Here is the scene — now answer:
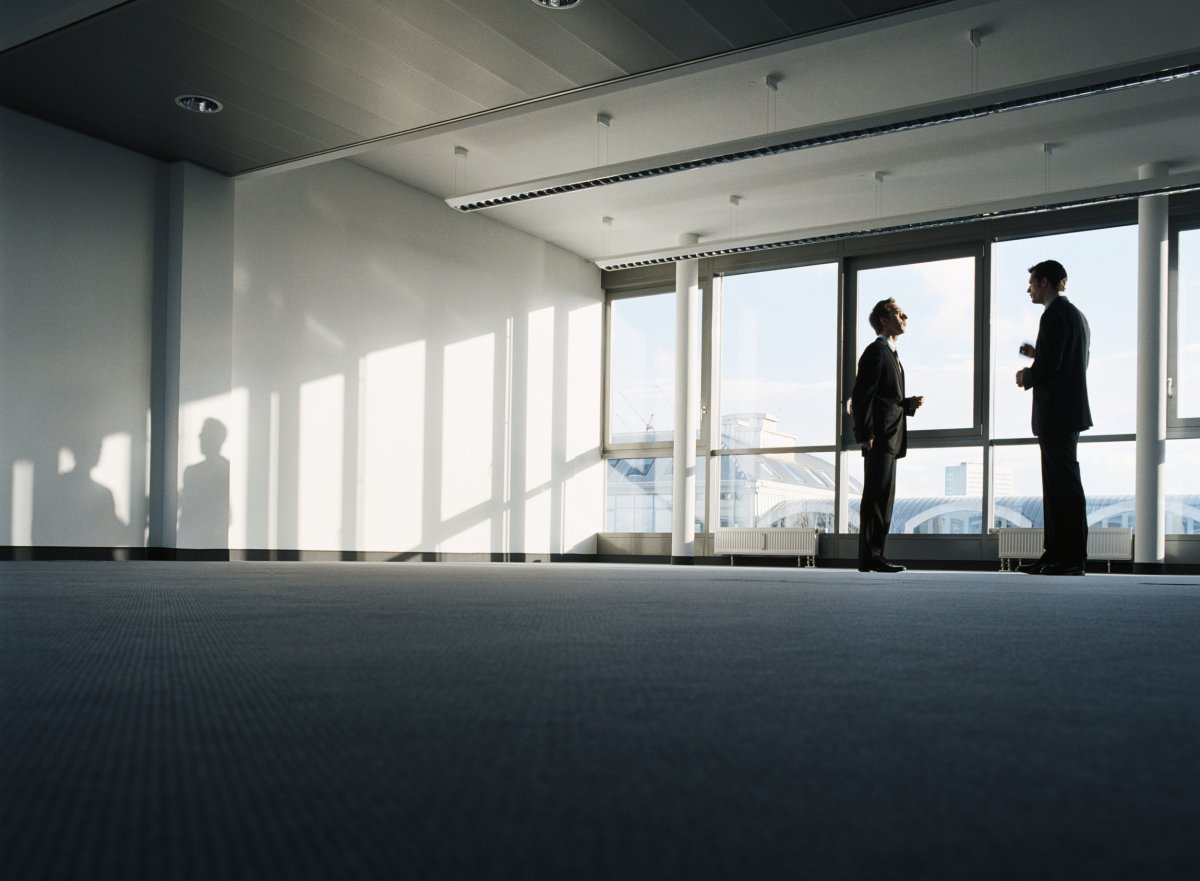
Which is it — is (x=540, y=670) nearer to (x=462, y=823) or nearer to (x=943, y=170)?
(x=462, y=823)

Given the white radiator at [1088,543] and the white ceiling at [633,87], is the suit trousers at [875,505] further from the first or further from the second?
the white radiator at [1088,543]

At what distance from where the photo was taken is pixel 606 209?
10500 mm

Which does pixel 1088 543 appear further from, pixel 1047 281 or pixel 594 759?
pixel 594 759

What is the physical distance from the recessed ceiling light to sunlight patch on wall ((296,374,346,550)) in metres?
2.57

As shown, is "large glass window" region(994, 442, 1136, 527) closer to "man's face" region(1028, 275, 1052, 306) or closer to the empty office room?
the empty office room

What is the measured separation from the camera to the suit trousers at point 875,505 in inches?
228

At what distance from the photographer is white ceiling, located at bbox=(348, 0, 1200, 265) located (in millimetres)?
6723

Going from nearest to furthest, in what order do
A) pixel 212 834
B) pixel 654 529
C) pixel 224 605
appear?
pixel 212 834, pixel 224 605, pixel 654 529

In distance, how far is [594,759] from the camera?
1.90 feet

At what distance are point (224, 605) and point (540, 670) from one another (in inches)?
50.0

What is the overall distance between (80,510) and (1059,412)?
20.1 feet

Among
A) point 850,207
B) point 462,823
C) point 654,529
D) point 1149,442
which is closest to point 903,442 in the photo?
point 1149,442

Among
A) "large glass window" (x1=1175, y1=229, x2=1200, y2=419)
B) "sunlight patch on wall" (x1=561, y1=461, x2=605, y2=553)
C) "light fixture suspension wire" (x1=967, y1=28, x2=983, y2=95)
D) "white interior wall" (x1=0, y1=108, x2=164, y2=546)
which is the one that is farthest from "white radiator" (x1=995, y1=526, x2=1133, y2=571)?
"white interior wall" (x1=0, y1=108, x2=164, y2=546)

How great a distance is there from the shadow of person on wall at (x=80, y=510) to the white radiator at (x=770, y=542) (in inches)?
248
